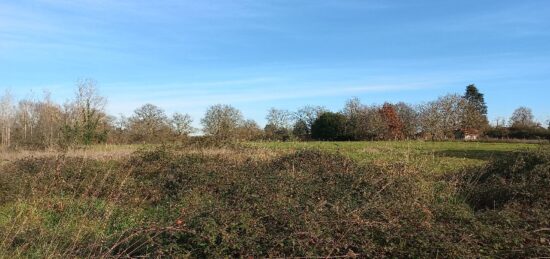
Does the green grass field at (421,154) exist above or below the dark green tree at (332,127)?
below

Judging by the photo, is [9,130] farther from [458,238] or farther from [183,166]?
[458,238]

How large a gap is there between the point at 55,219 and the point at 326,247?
250 inches

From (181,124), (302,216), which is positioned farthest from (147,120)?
(302,216)

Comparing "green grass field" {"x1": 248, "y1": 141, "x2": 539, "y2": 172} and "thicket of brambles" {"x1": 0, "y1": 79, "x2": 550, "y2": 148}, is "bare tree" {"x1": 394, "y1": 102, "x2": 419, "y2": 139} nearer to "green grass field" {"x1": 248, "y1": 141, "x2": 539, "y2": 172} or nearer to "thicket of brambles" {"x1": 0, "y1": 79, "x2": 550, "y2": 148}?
"thicket of brambles" {"x1": 0, "y1": 79, "x2": 550, "y2": 148}

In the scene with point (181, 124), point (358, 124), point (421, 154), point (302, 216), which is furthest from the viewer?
point (358, 124)

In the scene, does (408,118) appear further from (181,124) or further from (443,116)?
(181,124)

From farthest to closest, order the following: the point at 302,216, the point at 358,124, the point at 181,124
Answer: the point at 358,124 → the point at 181,124 → the point at 302,216

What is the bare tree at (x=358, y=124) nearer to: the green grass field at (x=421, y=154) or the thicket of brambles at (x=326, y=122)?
the thicket of brambles at (x=326, y=122)

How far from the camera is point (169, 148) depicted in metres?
16.0

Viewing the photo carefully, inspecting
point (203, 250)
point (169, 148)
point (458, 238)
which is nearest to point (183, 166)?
point (169, 148)

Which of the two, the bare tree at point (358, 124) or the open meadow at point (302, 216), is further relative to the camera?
the bare tree at point (358, 124)

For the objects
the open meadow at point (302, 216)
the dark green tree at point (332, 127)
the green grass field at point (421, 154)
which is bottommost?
the open meadow at point (302, 216)

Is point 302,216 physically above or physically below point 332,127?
below

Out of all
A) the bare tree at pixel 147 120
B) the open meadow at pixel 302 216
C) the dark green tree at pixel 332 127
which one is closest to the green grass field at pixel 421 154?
the open meadow at pixel 302 216
